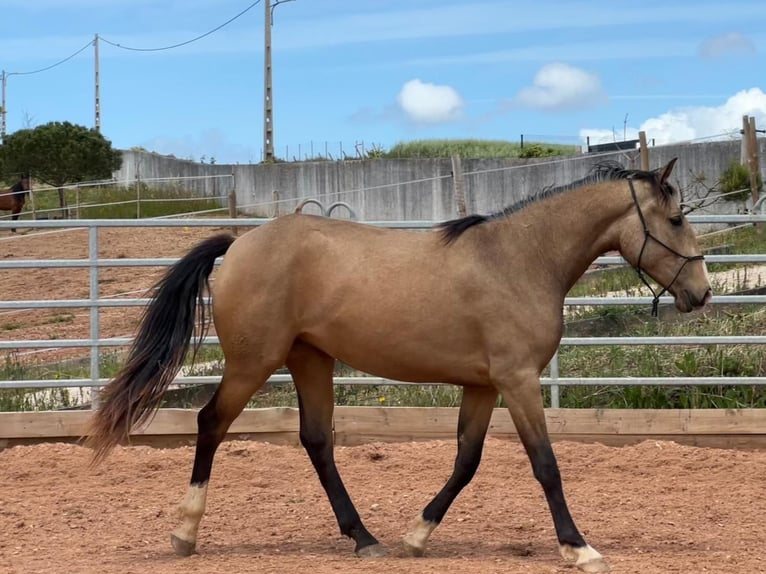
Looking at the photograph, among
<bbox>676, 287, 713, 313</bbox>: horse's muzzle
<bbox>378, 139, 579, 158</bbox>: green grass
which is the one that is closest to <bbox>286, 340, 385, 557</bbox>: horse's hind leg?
<bbox>676, 287, 713, 313</bbox>: horse's muzzle

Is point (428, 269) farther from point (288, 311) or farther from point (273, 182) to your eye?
point (273, 182)

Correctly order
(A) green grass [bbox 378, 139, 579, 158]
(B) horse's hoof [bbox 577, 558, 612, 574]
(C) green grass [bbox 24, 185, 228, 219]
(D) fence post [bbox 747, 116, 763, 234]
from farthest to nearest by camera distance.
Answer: (A) green grass [bbox 378, 139, 579, 158] → (C) green grass [bbox 24, 185, 228, 219] → (D) fence post [bbox 747, 116, 763, 234] → (B) horse's hoof [bbox 577, 558, 612, 574]

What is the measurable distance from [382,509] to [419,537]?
1030 mm

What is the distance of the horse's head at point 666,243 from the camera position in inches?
206

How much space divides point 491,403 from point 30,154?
23.9m

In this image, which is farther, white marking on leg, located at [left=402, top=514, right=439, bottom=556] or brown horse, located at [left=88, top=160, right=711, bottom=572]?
white marking on leg, located at [left=402, top=514, right=439, bottom=556]

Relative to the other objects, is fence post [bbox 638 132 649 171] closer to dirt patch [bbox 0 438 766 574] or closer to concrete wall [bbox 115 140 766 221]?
concrete wall [bbox 115 140 766 221]

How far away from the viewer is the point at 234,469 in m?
7.29

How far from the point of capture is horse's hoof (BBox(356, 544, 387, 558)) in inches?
212

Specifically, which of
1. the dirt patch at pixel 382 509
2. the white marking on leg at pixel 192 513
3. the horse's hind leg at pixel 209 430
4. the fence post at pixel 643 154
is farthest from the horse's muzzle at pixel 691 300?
the fence post at pixel 643 154

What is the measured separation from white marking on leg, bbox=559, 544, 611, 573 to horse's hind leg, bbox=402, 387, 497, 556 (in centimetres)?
66

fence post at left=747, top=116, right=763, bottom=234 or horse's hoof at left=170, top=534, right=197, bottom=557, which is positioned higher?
fence post at left=747, top=116, right=763, bottom=234

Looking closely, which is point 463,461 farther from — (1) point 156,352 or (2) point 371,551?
(1) point 156,352

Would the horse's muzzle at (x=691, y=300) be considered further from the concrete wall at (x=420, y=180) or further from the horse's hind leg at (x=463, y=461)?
the concrete wall at (x=420, y=180)
